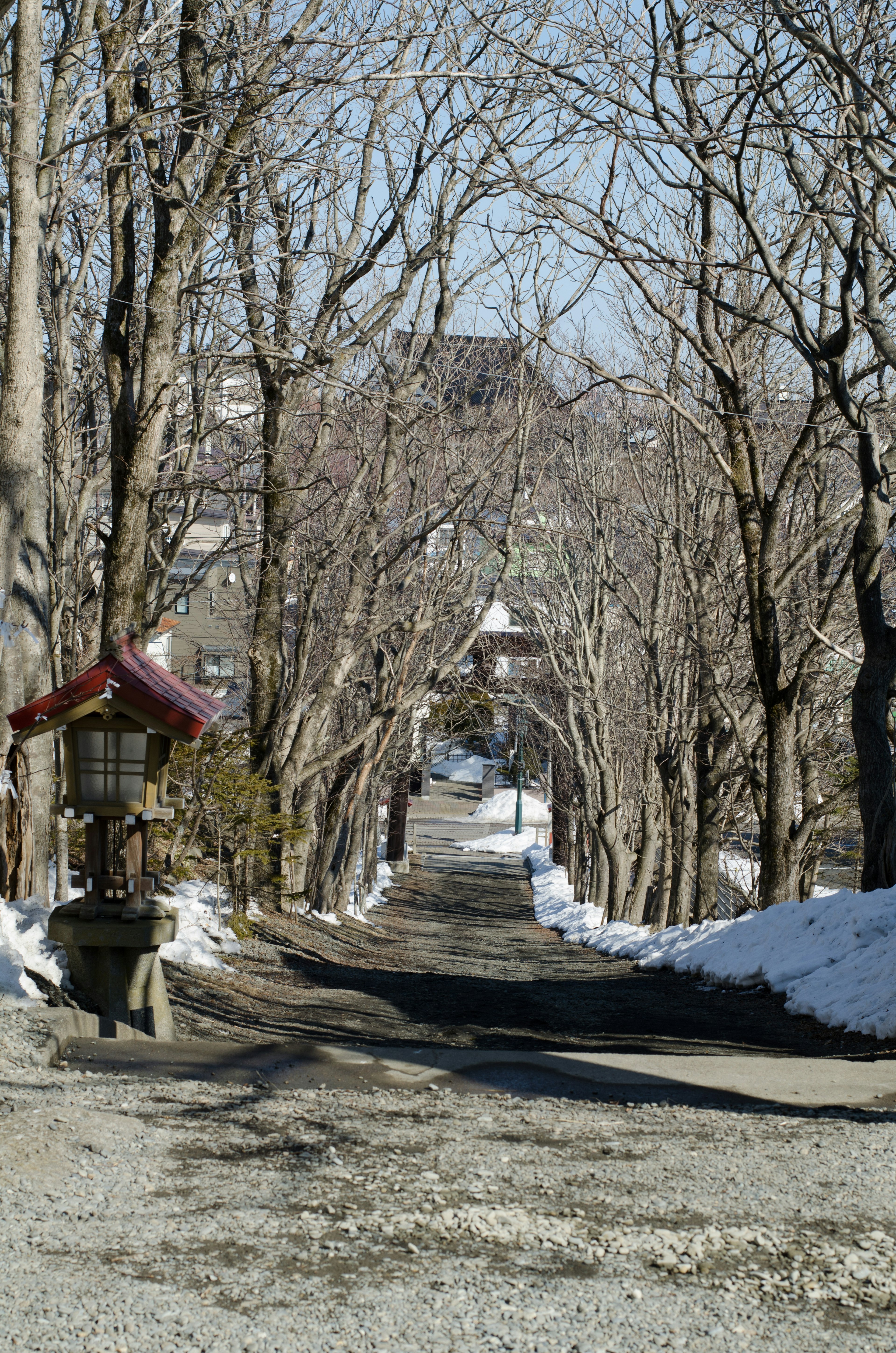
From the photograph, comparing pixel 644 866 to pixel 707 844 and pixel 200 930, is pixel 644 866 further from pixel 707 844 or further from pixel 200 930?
pixel 200 930

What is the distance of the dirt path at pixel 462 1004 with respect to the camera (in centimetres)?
746

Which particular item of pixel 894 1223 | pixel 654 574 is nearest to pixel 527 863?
pixel 654 574

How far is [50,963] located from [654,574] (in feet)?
41.4

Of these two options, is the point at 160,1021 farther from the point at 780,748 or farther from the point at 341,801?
the point at 341,801

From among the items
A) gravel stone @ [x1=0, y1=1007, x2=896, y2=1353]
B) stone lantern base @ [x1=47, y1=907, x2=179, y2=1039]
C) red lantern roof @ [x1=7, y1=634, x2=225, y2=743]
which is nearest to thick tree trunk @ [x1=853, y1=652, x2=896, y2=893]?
gravel stone @ [x1=0, y1=1007, x2=896, y2=1353]

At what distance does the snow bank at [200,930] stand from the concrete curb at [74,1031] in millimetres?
2278

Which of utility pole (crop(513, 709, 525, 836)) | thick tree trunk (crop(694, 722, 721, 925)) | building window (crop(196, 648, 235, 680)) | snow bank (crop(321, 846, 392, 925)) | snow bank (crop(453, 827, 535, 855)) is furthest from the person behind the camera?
snow bank (crop(453, 827, 535, 855))

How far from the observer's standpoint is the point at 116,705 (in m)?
6.05

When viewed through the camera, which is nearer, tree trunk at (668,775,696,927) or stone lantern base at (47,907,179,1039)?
stone lantern base at (47,907,179,1039)

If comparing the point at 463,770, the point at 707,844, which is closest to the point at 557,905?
the point at 707,844

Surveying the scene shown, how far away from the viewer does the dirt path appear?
24.5 ft

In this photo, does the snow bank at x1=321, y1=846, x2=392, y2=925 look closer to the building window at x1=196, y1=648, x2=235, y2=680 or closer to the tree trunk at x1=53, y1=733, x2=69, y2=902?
the building window at x1=196, y1=648, x2=235, y2=680

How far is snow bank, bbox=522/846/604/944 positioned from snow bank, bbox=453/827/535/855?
1.88 ft

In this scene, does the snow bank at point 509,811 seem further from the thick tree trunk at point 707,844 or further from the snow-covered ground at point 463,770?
the thick tree trunk at point 707,844
